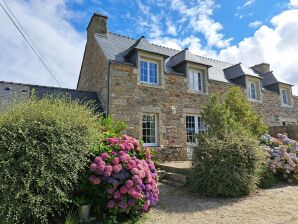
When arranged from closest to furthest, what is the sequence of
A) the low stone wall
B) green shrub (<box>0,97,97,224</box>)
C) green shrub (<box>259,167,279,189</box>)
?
1. green shrub (<box>0,97,97,224</box>)
2. green shrub (<box>259,167,279,189</box>)
3. the low stone wall

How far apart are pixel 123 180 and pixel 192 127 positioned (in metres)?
7.52

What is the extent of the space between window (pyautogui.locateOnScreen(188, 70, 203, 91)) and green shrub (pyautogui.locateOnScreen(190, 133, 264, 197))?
5.79m

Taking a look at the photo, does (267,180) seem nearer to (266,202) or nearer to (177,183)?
(266,202)

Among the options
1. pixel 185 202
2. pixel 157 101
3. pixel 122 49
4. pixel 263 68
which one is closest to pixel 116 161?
pixel 185 202

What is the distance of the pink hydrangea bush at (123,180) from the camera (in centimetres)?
385

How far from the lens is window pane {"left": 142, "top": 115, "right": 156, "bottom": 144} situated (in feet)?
32.4

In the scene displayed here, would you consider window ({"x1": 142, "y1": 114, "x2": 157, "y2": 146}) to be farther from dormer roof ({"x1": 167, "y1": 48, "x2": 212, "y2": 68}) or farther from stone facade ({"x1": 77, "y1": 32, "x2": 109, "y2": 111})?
dormer roof ({"x1": 167, "y1": 48, "x2": 212, "y2": 68})

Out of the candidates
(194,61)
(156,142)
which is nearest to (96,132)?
(156,142)

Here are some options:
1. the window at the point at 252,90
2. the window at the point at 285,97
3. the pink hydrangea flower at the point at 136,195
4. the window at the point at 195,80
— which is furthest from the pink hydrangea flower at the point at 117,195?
the window at the point at 285,97

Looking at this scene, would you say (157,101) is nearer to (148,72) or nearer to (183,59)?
(148,72)

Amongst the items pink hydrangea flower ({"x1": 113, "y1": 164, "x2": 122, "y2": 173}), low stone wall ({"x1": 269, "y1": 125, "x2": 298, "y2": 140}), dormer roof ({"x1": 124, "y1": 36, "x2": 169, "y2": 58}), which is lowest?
pink hydrangea flower ({"x1": 113, "y1": 164, "x2": 122, "y2": 173})

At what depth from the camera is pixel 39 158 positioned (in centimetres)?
349

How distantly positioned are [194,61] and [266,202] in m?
7.68

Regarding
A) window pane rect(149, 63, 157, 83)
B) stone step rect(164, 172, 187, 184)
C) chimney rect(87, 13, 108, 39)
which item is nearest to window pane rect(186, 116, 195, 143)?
window pane rect(149, 63, 157, 83)
